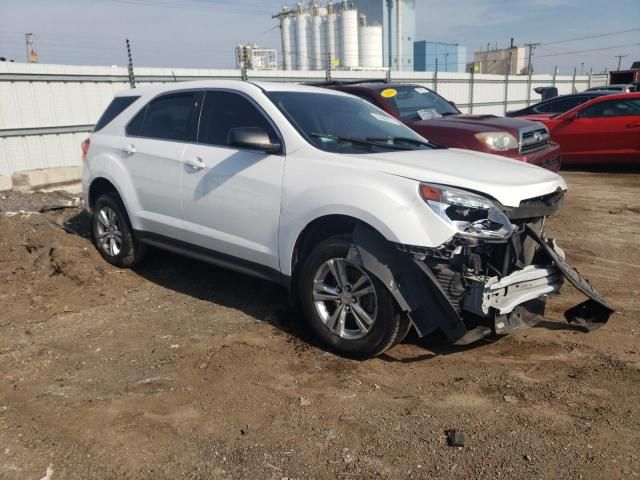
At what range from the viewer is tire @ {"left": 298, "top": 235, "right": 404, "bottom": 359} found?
3.55 meters

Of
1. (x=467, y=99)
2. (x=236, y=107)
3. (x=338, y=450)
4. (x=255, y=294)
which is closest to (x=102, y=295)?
(x=255, y=294)

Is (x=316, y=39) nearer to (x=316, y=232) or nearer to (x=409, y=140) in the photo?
(x=409, y=140)

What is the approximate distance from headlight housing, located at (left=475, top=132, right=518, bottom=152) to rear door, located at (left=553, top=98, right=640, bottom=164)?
4.89 meters

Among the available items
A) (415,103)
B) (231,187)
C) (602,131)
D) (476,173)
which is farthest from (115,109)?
(602,131)

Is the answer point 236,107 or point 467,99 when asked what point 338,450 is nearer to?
point 236,107

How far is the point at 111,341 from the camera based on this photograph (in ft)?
13.8

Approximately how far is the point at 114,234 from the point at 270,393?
3.14 m

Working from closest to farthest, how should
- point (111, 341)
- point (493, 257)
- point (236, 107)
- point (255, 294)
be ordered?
point (493, 257), point (111, 341), point (236, 107), point (255, 294)

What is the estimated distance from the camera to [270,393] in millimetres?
3396

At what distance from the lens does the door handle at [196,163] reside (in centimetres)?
457

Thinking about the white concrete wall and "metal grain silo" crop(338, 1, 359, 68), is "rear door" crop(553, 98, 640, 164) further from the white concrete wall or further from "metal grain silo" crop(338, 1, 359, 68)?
"metal grain silo" crop(338, 1, 359, 68)

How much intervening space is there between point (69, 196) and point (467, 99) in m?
17.1

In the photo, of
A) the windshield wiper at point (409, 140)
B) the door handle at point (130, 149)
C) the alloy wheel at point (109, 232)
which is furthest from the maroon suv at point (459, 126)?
the alloy wheel at point (109, 232)

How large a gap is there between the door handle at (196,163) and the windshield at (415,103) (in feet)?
14.3
